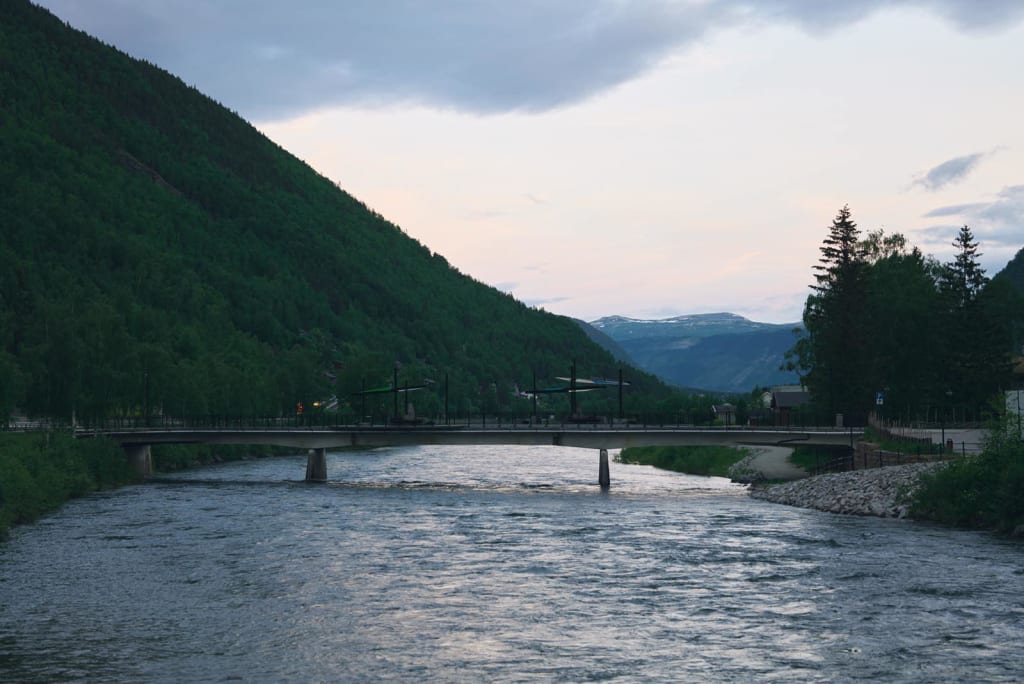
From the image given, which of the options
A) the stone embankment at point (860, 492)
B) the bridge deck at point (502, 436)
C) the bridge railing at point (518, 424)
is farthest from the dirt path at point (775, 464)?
the stone embankment at point (860, 492)

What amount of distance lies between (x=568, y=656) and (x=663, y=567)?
17298 millimetres

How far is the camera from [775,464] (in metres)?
115

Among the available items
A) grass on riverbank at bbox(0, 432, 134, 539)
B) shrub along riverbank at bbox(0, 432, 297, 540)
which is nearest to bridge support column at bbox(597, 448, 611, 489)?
shrub along riverbank at bbox(0, 432, 297, 540)

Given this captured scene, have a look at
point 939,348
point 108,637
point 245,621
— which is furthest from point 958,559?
point 939,348

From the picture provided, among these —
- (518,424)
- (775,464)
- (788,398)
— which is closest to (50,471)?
(518,424)

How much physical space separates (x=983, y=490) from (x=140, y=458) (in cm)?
8050

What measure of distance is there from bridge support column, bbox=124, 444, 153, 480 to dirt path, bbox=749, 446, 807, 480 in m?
61.5

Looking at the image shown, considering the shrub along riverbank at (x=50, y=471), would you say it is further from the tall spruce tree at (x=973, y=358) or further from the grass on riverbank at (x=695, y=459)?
the tall spruce tree at (x=973, y=358)

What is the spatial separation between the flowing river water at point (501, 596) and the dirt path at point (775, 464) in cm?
3086

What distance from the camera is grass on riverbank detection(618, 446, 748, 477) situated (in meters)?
126

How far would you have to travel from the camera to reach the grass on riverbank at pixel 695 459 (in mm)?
125750

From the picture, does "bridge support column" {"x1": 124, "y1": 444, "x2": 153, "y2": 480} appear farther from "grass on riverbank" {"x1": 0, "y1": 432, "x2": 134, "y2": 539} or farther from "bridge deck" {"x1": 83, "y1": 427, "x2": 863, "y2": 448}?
"grass on riverbank" {"x1": 0, "y1": 432, "x2": 134, "y2": 539}

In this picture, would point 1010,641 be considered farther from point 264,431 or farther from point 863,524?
point 264,431

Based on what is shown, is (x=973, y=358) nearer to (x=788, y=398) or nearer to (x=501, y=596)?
(x=788, y=398)
